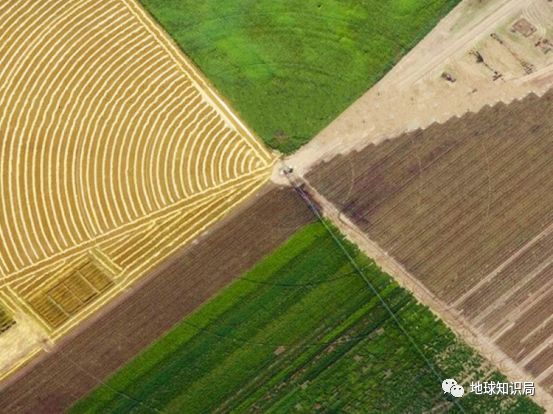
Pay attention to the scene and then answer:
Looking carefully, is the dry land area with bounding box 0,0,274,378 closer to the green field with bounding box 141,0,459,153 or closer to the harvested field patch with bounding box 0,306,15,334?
the harvested field patch with bounding box 0,306,15,334

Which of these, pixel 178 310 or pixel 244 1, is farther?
pixel 244 1

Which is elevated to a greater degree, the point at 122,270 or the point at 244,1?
the point at 244,1

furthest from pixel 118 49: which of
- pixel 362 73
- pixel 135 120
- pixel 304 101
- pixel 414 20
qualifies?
pixel 414 20

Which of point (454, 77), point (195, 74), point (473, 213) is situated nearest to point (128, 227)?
point (195, 74)

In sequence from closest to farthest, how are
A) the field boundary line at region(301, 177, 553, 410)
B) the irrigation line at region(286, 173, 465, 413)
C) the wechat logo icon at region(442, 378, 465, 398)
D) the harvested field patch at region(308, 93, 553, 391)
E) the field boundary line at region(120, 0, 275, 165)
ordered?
the wechat logo icon at region(442, 378, 465, 398) < the irrigation line at region(286, 173, 465, 413) < the field boundary line at region(301, 177, 553, 410) < the harvested field patch at region(308, 93, 553, 391) < the field boundary line at region(120, 0, 275, 165)

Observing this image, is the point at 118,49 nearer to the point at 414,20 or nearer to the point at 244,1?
the point at 244,1

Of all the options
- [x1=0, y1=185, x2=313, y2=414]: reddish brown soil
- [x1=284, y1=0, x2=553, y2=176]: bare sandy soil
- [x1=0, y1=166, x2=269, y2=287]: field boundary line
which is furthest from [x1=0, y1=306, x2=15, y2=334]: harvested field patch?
[x1=284, y1=0, x2=553, y2=176]: bare sandy soil

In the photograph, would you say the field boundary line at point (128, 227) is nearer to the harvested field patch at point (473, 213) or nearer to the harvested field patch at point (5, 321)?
the harvested field patch at point (5, 321)

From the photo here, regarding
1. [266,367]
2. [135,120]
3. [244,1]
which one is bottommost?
[266,367]
